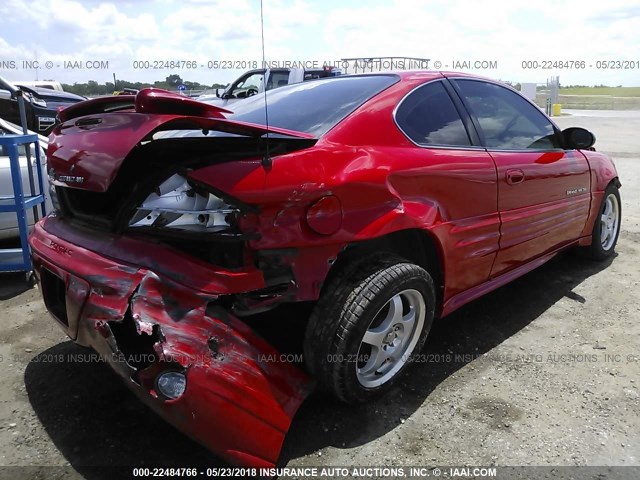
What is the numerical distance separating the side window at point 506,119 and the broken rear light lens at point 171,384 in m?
2.23

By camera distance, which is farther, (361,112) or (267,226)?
(361,112)

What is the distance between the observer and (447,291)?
113 inches

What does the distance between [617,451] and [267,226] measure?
1826 millimetres

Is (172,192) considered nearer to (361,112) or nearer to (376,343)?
(361,112)

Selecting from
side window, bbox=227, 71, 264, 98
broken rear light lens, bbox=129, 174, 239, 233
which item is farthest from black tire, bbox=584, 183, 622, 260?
side window, bbox=227, 71, 264, 98

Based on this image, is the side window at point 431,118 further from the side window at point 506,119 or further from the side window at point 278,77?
the side window at point 278,77

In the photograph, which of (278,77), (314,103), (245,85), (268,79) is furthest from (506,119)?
(245,85)

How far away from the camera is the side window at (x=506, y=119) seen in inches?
127

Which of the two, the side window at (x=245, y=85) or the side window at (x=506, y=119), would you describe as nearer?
the side window at (x=506, y=119)

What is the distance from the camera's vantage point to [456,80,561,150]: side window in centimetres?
321

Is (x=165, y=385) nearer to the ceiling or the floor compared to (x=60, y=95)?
nearer to the floor

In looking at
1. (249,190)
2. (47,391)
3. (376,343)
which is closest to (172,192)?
(249,190)

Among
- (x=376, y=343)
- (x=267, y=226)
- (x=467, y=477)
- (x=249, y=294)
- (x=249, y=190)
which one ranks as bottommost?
(x=467, y=477)

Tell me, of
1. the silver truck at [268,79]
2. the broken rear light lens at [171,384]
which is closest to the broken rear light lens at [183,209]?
the broken rear light lens at [171,384]
